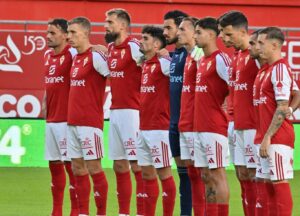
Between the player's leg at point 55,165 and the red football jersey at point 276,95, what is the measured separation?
3434 millimetres

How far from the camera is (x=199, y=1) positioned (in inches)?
1078

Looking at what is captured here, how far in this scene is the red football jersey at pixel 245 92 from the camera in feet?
37.5

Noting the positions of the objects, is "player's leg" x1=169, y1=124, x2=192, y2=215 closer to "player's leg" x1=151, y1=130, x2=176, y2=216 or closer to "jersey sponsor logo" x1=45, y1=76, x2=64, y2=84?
"player's leg" x1=151, y1=130, x2=176, y2=216

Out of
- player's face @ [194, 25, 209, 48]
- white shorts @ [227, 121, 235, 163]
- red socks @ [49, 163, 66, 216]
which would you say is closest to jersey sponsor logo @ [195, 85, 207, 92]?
player's face @ [194, 25, 209, 48]

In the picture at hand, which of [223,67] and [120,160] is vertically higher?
[223,67]

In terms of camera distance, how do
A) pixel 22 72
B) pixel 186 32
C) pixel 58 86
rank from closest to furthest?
pixel 186 32 → pixel 58 86 → pixel 22 72

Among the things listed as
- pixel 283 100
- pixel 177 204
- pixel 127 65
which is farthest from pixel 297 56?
pixel 283 100

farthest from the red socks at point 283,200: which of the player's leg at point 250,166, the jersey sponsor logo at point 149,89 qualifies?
the jersey sponsor logo at point 149,89

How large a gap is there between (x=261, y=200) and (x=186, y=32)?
2.20 meters

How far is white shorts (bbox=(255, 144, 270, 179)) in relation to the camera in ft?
34.2

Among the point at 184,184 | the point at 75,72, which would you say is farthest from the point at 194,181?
the point at 75,72

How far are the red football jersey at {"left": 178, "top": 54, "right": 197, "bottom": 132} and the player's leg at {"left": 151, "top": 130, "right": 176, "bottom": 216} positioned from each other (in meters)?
0.46

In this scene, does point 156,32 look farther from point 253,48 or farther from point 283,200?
point 283,200

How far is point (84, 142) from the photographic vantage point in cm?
1253
